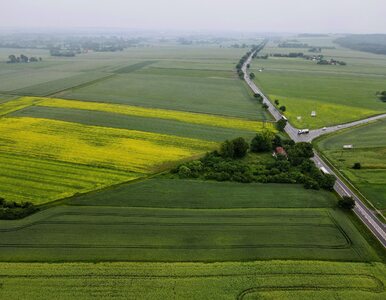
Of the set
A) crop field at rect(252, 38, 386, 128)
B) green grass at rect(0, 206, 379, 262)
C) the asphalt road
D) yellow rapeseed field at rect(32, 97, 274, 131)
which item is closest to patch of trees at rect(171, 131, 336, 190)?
the asphalt road

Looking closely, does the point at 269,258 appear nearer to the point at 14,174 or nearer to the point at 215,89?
the point at 14,174

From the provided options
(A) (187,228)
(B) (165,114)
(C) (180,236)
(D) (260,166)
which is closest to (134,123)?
(B) (165,114)

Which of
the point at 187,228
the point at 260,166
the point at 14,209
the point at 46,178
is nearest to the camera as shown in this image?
the point at 187,228

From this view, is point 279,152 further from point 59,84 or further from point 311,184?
point 59,84

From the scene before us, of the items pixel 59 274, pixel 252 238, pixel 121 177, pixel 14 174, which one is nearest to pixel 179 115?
pixel 121 177

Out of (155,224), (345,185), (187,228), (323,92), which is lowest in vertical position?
(187,228)

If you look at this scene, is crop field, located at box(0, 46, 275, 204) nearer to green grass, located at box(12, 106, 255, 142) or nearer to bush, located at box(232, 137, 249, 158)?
green grass, located at box(12, 106, 255, 142)
